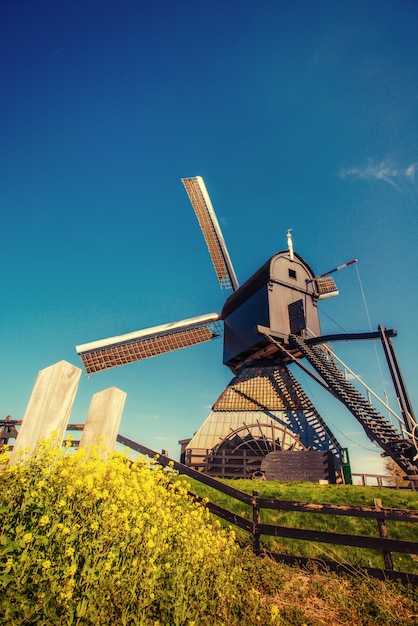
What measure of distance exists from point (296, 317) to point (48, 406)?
52.1 ft

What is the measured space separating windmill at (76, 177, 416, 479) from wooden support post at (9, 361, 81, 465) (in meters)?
11.8

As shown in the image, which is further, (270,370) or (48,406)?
(270,370)

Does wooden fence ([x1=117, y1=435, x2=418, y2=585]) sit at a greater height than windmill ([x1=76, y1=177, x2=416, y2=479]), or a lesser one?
lesser

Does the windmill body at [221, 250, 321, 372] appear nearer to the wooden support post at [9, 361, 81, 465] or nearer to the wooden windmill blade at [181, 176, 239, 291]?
the wooden windmill blade at [181, 176, 239, 291]

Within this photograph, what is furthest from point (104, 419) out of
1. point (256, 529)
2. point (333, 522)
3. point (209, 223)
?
point (209, 223)

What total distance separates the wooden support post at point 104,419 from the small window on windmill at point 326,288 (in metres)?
18.2

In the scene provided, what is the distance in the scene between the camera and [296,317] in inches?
716

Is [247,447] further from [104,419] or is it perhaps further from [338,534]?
[104,419]

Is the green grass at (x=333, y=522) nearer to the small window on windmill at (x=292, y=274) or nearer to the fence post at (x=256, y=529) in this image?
the fence post at (x=256, y=529)

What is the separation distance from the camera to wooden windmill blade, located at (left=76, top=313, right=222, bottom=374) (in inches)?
770

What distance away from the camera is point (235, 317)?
70.7 feet

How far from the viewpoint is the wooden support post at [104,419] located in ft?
16.4

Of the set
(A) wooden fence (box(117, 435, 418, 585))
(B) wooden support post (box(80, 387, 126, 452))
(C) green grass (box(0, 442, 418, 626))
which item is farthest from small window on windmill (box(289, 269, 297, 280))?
(B) wooden support post (box(80, 387, 126, 452))

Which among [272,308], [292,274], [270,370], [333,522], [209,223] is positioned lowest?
[333,522]
